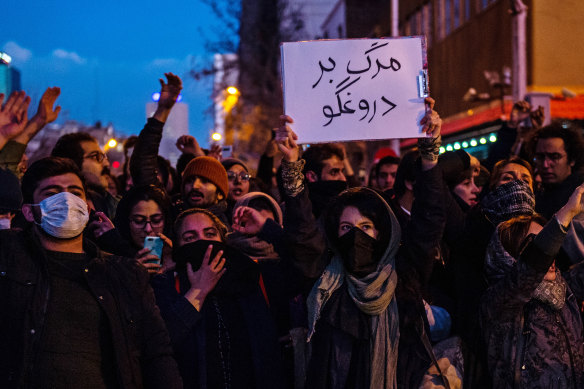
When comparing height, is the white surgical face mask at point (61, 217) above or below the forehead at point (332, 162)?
below

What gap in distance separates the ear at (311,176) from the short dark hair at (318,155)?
0.02 m

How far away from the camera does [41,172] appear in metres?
4.02

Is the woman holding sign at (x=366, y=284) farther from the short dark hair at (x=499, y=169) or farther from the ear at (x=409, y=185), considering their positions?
the short dark hair at (x=499, y=169)

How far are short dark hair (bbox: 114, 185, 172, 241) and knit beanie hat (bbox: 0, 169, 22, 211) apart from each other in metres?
1.08

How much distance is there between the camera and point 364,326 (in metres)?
3.82

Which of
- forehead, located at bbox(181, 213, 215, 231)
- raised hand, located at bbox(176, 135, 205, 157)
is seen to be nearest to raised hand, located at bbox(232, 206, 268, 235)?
forehead, located at bbox(181, 213, 215, 231)

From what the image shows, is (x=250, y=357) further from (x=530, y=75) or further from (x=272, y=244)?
(x=530, y=75)

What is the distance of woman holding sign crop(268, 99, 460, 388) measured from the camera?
3789mm

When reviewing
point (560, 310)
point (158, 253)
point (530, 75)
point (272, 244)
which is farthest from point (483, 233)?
point (530, 75)

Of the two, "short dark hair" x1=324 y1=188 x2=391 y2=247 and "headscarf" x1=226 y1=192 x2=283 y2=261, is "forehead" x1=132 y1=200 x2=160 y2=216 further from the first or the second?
"short dark hair" x1=324 y1=188 x2=391 y2=247

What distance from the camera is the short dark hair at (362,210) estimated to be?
3.94 meters

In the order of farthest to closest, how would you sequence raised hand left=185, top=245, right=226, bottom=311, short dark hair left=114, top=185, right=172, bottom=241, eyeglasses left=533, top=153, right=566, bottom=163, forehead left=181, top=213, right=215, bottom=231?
eyeglasses left=533, top=153, right=566, bottom=163 → short dark hair left=114, top=185, right=172, bottom=241 → forehead left=181, top=213, right=215, bottom=231 → raised hand left=185, top=245, right=226, bottom=311

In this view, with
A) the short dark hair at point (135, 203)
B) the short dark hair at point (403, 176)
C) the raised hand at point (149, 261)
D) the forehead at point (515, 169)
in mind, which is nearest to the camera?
the raised hand at point (149, 261)

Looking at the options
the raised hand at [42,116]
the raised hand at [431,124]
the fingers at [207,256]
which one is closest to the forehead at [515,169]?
the raised hand at [431,124]
